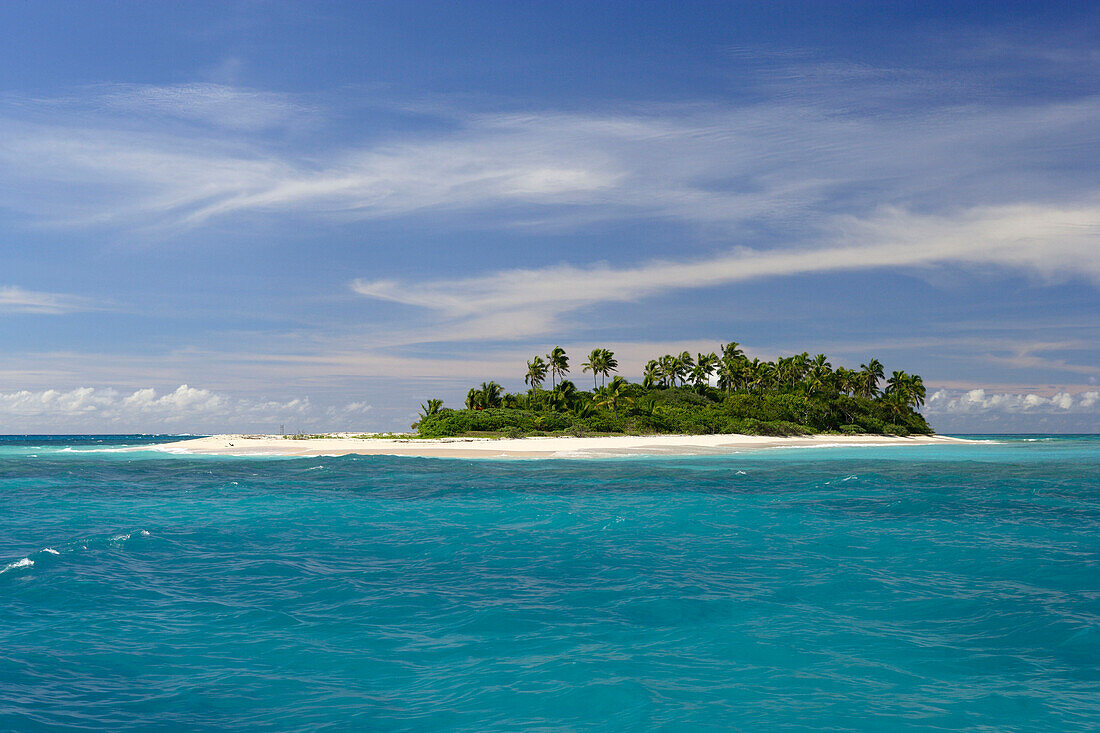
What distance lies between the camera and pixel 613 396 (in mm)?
106625

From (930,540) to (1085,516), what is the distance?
33.9 ft

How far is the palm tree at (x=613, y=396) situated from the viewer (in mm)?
106562

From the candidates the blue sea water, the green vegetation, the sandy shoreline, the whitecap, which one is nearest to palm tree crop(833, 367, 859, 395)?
the green vegetation

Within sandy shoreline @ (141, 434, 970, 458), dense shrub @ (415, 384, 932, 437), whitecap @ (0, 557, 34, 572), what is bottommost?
sandy shoreline @ (141, 434, 970, 458)

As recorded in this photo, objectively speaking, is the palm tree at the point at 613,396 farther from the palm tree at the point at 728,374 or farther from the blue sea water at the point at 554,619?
the blue sea water at the point at 554,619

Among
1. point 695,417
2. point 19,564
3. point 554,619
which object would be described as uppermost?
point 695,417

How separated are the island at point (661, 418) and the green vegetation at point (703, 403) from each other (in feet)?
0.67

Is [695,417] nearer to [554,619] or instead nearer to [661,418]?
[661,418]

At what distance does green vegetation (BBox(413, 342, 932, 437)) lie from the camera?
103m

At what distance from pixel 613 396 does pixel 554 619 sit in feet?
305

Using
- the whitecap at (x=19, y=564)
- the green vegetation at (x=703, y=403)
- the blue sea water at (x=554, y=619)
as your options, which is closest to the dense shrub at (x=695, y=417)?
the green vegetation at (x=703, y=403)

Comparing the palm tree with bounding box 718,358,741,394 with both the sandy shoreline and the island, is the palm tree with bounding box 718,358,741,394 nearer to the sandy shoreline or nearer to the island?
the island

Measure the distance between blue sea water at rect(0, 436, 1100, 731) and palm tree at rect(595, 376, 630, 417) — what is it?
7619 centimetres

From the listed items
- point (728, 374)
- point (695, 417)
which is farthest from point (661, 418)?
point (728, 374)
